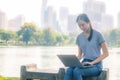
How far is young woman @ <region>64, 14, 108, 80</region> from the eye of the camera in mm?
5355

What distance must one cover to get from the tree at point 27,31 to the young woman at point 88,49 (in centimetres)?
7154

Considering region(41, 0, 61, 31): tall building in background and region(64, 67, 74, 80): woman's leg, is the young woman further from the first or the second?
region(41, 0, 61, 31): tall building in background

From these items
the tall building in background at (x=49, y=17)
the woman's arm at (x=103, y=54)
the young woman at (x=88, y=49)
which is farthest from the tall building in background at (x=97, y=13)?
the woman's arm at (x=103, y=54)

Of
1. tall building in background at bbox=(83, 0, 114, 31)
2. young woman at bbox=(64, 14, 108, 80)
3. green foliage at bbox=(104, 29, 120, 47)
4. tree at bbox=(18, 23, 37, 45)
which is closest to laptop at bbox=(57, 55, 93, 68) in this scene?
young woman at bbox=(64, 14, 108, 80)

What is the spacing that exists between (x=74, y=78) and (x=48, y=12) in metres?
142

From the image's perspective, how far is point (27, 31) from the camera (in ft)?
263

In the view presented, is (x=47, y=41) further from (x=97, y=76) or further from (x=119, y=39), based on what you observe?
(x=97, y=76)

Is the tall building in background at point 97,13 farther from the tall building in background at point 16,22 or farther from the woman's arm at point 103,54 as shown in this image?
the woman's arm at point 103,54

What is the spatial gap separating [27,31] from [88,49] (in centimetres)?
7481

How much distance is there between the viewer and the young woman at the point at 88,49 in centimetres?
536

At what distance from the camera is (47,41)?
279 feet

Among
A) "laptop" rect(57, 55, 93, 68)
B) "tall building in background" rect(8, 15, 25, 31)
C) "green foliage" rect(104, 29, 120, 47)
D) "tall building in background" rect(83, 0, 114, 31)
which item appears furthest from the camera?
"tall building in background" rect(83, 0, 114, 31)

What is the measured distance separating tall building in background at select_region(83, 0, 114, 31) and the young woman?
120 meters

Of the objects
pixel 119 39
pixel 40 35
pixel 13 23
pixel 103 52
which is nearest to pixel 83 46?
pixel 103 52
